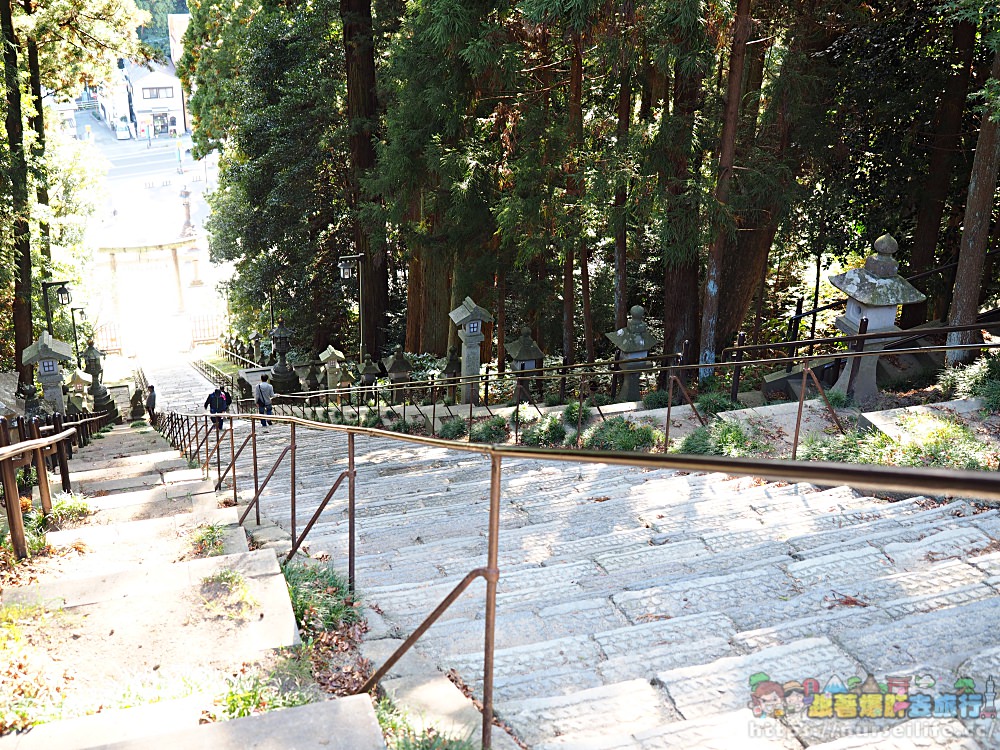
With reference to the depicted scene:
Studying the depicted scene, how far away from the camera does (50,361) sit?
19047 mm

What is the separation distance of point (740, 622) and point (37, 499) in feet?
18.3

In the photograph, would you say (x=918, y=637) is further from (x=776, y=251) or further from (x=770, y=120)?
(x=776, y=251)

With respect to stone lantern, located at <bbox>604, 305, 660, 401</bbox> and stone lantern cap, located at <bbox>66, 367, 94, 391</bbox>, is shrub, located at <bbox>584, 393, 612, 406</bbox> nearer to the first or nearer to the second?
stone lantern, located at <bbox>604, 305, 660, 401</bbox>

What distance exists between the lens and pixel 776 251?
1795cm

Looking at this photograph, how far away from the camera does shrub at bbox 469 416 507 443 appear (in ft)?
34.7

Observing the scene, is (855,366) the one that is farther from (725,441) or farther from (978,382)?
(725,441)

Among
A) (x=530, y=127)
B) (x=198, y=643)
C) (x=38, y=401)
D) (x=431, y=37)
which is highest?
(x=431, y=37)

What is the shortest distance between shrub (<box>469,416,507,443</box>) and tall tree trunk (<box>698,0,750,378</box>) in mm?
3435

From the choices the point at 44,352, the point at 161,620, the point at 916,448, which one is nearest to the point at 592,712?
the point at 161,620

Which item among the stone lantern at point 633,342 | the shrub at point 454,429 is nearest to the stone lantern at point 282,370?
the shrub at point 454,429

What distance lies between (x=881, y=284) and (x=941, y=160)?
17.1 ft

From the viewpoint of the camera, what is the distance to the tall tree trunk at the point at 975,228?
979 cm

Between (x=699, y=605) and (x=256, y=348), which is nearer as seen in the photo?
(x=699, y=605)

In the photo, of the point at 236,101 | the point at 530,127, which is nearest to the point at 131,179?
the point at 236,101
